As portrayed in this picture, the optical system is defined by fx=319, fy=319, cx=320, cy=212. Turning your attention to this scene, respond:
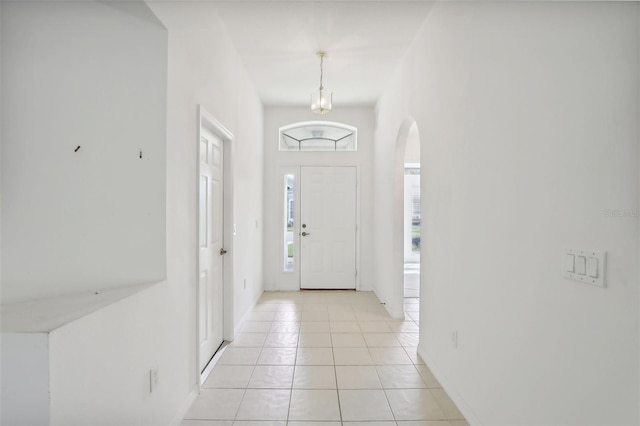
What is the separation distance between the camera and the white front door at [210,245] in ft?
8.23

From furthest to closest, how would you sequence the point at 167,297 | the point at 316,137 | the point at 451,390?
the point at 316,137 < the point at 451,390 < the point at 167,297

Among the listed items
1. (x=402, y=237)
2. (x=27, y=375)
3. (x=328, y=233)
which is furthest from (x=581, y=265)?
(x=328, y=233)

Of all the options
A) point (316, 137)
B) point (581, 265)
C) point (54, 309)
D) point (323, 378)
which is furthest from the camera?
point (316, 137)

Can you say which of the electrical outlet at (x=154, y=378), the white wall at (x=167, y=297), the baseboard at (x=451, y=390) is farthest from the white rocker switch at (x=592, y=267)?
the electrical outlet at (x=154, y=378)

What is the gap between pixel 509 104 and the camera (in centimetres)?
149

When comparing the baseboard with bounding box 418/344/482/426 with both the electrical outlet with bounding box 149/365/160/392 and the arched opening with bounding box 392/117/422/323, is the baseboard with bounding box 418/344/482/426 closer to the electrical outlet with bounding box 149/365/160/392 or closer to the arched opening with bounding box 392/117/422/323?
the arched opening with bounding box 392/117/422/323

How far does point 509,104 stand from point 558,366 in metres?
1.12

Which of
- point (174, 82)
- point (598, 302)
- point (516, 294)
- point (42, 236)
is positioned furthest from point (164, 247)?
point (598, 302)

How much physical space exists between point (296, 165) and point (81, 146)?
11.6 ft

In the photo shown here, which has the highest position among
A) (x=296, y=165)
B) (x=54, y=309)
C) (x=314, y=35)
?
(x=314, y=35)

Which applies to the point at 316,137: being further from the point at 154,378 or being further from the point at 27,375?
the point at 27,375

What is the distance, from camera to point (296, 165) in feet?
16.2

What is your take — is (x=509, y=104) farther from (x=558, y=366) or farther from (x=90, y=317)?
(x=90, y=317)

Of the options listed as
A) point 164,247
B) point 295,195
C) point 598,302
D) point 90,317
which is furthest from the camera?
point 295,195
